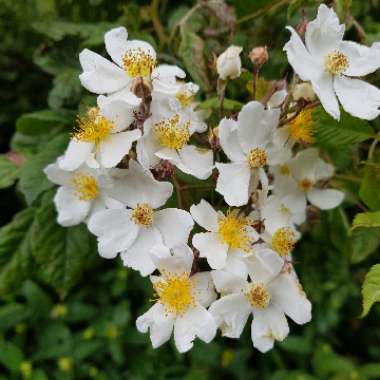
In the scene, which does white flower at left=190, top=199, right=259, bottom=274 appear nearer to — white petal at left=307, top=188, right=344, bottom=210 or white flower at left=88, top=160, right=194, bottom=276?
white flower at left=88, top=160, right=194, bottom=276

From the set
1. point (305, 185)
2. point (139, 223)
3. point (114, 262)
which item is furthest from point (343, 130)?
point (114, 262)

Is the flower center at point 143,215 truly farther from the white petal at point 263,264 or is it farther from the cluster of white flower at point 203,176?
the white petal at point 263,264

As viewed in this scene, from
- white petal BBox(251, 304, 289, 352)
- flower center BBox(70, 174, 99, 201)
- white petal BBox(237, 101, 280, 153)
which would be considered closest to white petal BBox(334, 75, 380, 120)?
white petal BBox(237, 101, 280, 153)

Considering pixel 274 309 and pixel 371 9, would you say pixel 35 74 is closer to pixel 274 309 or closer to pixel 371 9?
pixel 371 9

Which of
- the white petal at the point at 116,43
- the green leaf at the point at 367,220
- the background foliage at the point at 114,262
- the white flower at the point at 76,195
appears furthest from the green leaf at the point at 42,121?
the green leaf at the point at 367,220

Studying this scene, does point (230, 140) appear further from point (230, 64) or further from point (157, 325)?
point (157, 325)
